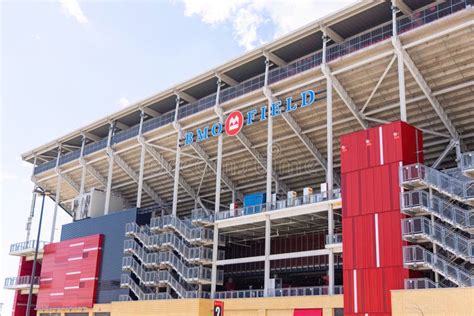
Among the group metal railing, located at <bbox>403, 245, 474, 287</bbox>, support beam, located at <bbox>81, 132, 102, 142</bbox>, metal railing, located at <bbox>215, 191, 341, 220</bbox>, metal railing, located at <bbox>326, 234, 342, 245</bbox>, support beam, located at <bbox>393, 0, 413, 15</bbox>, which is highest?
support beam, located at <bbox>393, 0, 413, 15</bbox>

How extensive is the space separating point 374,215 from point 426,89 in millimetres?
12242

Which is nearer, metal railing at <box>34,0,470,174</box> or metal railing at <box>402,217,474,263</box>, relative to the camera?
metal railing at <box>402,217,474,263</box>

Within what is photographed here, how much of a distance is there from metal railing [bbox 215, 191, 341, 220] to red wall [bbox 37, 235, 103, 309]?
1838 cm

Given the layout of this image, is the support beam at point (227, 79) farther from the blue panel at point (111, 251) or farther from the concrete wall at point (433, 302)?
the concrete wall at point (433, 302)

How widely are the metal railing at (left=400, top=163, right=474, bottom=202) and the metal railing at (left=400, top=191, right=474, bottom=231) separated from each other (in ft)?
2.25

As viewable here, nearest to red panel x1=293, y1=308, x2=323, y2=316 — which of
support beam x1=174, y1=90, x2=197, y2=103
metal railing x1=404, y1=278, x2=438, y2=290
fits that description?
metal railing x1=404, y1=278, x2=438, y2=290

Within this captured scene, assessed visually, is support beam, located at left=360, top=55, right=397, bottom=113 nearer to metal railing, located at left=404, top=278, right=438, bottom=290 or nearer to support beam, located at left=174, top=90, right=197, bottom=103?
metal railing, located at left=404, top=278, right=438, bottom=290

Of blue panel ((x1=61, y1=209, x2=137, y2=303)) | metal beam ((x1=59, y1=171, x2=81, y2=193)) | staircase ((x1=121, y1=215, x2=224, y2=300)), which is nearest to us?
staircase ((x1=121, y1=215, x2=224, y2=300))

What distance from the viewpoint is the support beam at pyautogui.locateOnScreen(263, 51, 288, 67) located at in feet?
167

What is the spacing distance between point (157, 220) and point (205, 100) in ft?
44.2

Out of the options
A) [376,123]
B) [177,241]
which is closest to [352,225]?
[376,123]

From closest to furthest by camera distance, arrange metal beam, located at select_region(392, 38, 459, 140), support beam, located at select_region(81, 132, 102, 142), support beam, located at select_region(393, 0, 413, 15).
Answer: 1. metal beam, located at select_region(392, 38, 459, 140)
2. support beam, located at select_region(393, 0, 413, 15)
3. support beam, located at select_region(81, 132, 102, 142)

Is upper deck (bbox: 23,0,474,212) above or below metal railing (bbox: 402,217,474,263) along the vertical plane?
above

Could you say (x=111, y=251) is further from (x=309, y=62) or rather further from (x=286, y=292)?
(x=309, y=62)
